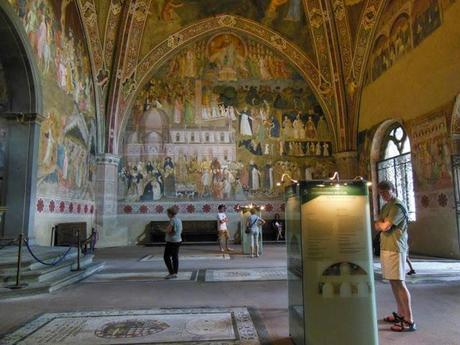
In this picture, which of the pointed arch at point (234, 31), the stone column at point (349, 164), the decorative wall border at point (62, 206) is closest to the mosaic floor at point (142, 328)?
the decorative wall border at point (62, 206)

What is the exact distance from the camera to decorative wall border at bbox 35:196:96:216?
1073 cm

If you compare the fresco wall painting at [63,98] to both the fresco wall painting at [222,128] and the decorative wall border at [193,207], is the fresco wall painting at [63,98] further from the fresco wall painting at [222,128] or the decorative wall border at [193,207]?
the fresco wall painting at [222,128]

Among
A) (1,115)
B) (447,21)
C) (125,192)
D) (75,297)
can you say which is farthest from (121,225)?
(447,21)

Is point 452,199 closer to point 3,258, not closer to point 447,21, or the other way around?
point 447,21

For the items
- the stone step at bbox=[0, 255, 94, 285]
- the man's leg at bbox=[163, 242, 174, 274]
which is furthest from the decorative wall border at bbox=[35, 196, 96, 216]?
the man's leg at bbox=[163, 242, 174, 274]

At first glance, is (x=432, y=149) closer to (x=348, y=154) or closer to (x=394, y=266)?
(x=348, y=154)

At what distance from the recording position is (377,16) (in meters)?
14.4

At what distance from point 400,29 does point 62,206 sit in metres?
12.9

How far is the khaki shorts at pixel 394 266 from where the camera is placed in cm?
395

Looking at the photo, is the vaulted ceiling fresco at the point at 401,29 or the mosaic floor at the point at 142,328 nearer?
the mosaic floor at the point at 142,328

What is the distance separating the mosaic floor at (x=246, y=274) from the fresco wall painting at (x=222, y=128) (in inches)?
337

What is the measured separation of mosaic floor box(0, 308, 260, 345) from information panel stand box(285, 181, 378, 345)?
82 cm

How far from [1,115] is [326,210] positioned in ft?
34.1

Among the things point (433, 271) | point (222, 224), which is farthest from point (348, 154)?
point (433, 271)
